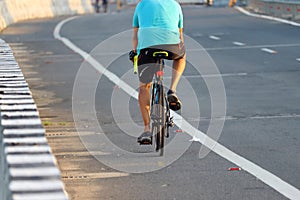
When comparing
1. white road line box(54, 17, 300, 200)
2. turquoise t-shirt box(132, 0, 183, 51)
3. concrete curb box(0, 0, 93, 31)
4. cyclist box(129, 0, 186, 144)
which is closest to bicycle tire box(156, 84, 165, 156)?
cyclist box(129, 0, 186, 144)

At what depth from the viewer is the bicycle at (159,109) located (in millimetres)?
9977

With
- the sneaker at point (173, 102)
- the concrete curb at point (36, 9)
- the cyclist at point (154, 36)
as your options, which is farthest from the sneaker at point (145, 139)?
the concrete curb at point (36, 9)

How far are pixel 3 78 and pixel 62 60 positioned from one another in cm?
1260

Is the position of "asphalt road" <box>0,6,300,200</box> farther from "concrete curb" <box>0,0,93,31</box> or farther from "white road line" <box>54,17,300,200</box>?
"concrete curb" <box>0,0,93,31</box>

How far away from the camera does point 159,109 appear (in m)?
10.1

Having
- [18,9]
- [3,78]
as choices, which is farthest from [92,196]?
[18,9]

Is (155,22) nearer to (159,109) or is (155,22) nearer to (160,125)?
(159,109)

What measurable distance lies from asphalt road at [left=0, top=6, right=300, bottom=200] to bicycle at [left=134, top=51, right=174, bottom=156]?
0.72 ft

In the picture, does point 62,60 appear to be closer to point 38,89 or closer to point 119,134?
point 38,89

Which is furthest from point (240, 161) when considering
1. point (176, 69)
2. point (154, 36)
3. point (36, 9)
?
point (36, 9)

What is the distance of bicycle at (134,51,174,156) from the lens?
998 cm

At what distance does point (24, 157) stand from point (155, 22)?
16.8 ft

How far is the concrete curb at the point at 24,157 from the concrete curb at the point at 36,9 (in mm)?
28930

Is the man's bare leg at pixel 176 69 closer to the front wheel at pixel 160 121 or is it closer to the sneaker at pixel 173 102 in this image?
the sneaker at pixel 173 102
